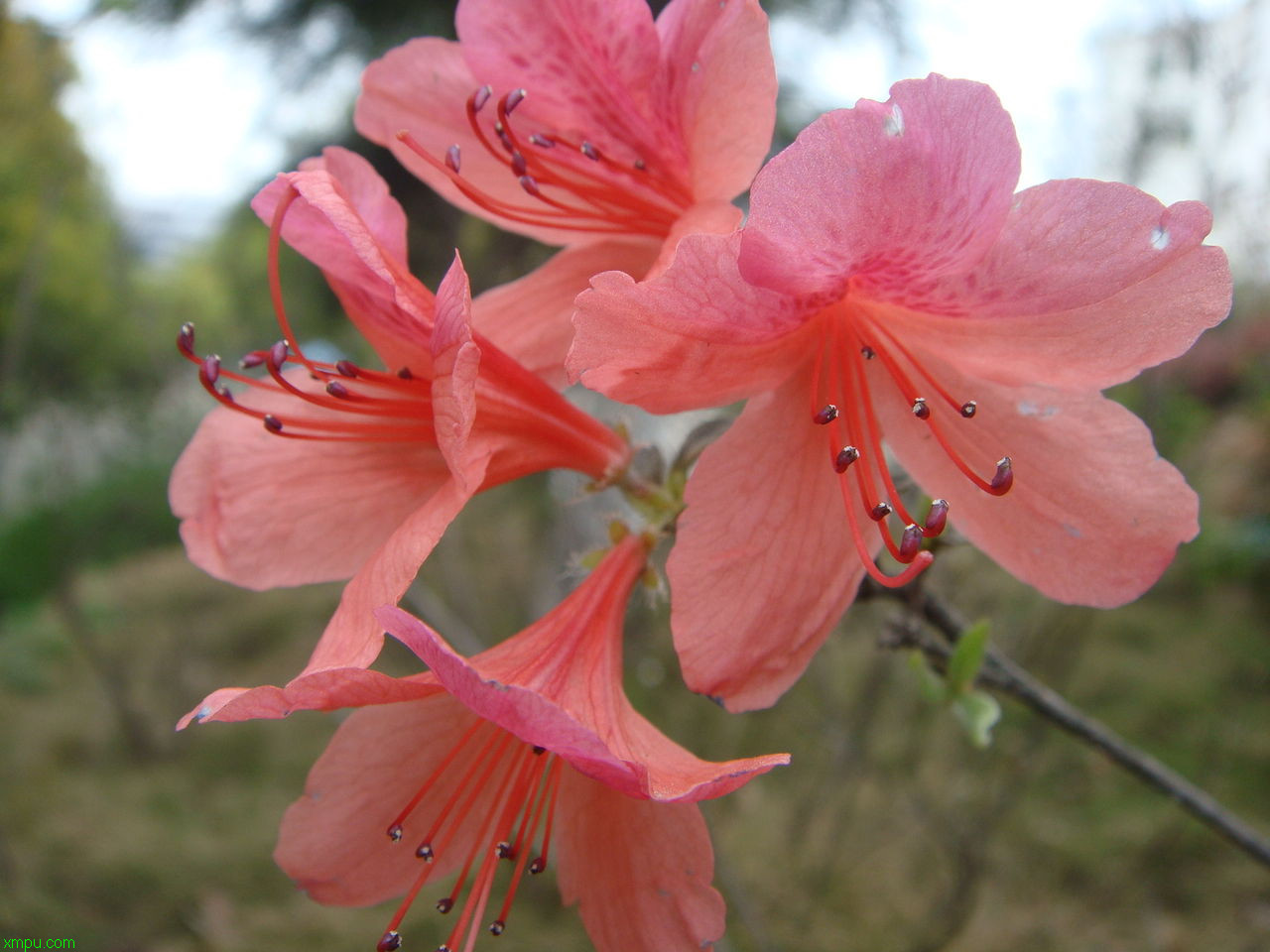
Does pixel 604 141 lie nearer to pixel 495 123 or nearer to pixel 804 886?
pixel 495 123

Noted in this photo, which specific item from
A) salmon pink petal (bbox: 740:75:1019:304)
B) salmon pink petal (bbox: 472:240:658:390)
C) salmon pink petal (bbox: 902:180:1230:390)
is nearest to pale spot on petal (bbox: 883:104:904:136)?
salmon pink petal (bbox: 740:75:1019:304)

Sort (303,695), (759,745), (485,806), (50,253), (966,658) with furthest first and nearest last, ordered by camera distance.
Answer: (50,253), (759,745), (966,658), (485,806), (303,695)

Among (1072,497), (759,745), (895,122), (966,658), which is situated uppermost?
(895,122)

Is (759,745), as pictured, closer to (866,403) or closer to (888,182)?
(866,403)

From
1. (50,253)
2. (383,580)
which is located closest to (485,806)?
(383,580)

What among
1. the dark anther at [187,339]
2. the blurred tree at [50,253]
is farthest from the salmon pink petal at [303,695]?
the blurred tree at [50,253]

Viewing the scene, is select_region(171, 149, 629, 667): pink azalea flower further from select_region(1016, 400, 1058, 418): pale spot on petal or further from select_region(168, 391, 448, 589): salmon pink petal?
select_region(1016, 400, 1058, 418): pale spot on petal

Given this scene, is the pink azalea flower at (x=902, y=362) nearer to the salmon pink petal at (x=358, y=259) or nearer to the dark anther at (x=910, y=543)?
the dark anther at (x=910, y=543)
